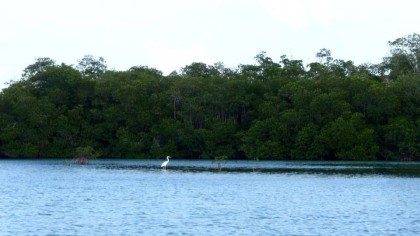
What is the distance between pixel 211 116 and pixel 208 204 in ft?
220

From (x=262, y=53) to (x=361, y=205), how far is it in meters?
95.3

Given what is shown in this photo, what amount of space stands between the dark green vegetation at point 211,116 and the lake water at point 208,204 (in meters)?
35.5

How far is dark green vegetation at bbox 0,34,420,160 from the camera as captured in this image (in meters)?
101

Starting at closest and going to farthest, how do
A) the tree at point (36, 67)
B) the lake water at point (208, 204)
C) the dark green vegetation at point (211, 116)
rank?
the lake water at point (208, 204) → the dark green vegetation at point (211, 116) → the tree at point (36, 67)

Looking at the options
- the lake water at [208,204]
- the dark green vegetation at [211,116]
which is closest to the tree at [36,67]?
the dark green vegetation at [211,116]

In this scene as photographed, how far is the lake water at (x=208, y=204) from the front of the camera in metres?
32.8

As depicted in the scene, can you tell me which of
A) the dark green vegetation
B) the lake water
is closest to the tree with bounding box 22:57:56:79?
the dark green vegetation

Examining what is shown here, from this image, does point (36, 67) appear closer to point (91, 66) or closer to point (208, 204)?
point (91, 66)

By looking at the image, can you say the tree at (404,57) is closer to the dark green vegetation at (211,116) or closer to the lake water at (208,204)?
the dark green vegetation at (211,116)

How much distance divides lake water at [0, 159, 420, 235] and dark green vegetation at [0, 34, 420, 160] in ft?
116

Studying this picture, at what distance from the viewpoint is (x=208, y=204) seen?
137 feet

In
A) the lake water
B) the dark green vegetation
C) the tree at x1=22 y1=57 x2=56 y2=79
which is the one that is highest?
the tree at x1=22 y1=57 x2=56 y2=79

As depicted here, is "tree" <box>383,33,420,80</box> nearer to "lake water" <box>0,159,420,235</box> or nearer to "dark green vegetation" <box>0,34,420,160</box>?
"dark green vegetation" <box>0,34,420,160</box>

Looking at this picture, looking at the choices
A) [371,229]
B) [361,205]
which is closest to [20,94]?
[361,205]
